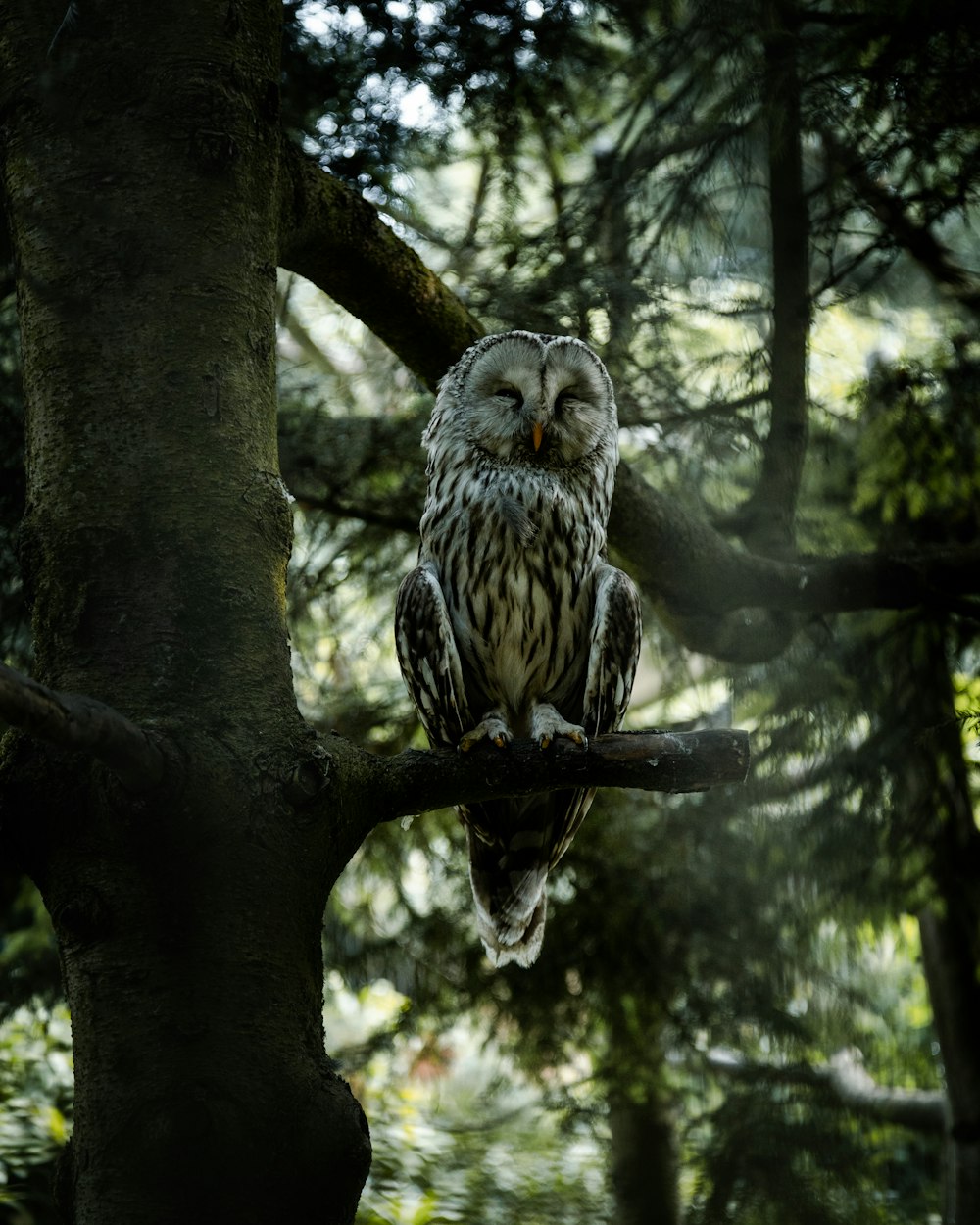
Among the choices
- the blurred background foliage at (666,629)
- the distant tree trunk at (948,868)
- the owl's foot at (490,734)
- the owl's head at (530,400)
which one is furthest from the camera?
the distant tree trunk at (948,868)

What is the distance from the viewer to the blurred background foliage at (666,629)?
3.54 meters

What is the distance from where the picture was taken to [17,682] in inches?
56.9

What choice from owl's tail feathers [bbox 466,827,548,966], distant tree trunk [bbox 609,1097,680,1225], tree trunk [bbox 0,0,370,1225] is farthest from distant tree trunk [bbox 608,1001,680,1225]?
tree trunk [bbox 0,0,370,1225]

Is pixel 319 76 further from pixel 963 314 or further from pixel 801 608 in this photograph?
pixel 963 314

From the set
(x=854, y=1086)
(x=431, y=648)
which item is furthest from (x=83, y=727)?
(x=854, y=1086)

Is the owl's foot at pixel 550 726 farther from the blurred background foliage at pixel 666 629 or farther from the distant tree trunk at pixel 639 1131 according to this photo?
the distant tree trunk at pixel 639 1131

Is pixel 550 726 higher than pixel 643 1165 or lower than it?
higher

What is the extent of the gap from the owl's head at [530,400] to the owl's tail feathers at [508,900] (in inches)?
44.7

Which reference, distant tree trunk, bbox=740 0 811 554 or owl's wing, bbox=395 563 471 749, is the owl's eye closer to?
owl's wing, bbox=395 563 471 749

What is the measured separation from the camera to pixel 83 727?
60.5 inches

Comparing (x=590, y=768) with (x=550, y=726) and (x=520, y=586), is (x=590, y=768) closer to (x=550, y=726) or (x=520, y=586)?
(x=550, y=726)

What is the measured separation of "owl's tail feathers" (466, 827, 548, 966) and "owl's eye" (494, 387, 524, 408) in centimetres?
125

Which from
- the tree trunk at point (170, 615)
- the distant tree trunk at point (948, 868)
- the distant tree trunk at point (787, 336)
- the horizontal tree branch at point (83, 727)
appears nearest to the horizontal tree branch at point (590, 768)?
the tree trunk at point (170, 615)

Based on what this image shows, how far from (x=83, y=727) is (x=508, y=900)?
2.08 metres
